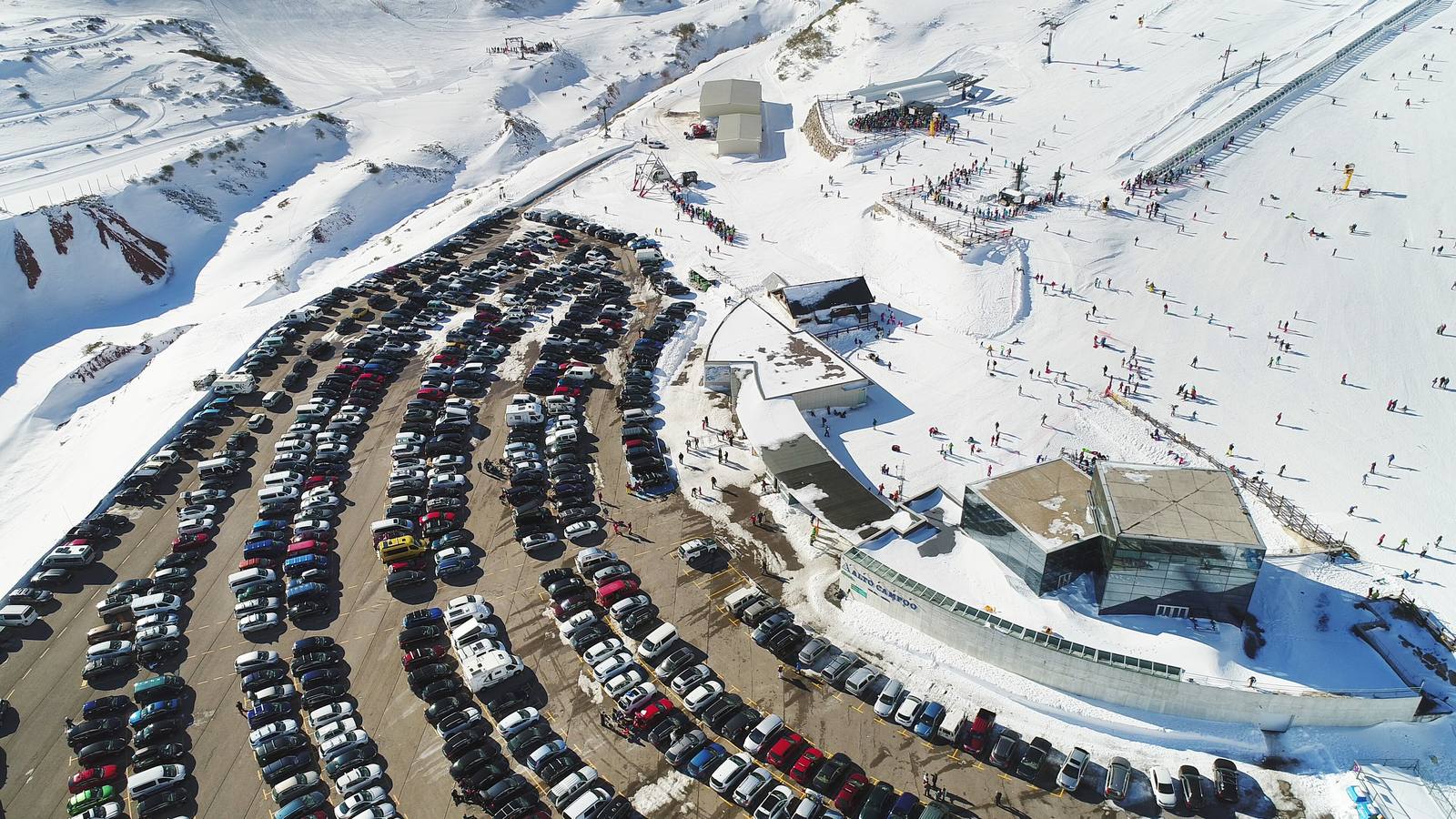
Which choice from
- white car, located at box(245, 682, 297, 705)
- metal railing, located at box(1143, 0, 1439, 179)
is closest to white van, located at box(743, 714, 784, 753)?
white car, located at box(245, 682, 297, 705)

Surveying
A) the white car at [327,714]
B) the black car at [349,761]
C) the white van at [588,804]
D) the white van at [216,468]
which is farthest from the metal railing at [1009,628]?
the white van at [216,468]

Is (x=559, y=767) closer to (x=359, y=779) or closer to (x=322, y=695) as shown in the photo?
(x=359, y=779)

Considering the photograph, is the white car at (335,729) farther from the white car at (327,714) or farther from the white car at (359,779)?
the white car at (359,779)

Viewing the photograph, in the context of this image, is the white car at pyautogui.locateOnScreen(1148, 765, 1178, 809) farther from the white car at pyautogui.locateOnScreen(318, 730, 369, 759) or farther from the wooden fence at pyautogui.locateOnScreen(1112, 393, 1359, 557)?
the white car at pyautogui.locateOnScreen(318, 730, 369, 759)

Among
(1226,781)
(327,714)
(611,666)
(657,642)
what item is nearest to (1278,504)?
(1226,781)

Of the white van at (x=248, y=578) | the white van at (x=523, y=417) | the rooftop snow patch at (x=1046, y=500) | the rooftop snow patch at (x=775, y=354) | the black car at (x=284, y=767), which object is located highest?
the rooftop snow patch at (x=1046, y=500)

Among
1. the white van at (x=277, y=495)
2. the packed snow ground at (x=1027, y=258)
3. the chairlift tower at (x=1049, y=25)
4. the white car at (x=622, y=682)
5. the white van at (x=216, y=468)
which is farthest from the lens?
the chairlift tower at (x=1049, y=25)
